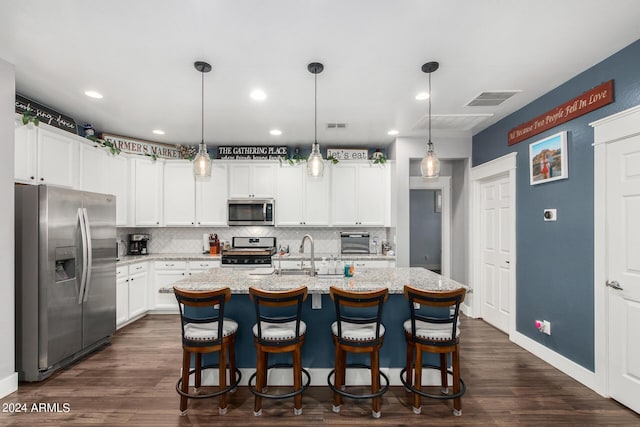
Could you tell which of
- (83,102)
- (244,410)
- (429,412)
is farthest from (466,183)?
(83,102)

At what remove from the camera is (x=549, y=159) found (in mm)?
3244

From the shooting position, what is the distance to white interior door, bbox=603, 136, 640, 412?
7.87ft

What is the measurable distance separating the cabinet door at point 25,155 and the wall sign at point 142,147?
146 centimetres

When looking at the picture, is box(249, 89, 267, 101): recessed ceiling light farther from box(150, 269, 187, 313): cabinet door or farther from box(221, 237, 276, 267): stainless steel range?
box(150, 269, 187, 313): cabinet door

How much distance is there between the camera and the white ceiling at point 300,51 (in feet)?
6.60

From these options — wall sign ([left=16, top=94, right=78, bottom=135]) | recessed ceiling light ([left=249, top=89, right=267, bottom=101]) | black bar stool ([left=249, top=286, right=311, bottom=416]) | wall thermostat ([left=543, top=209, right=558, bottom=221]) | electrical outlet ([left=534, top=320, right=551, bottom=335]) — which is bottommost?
electrical outlet ([left=534, top=320, right=551, bottom=335])

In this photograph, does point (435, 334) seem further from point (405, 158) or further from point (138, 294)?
point (138, 294)

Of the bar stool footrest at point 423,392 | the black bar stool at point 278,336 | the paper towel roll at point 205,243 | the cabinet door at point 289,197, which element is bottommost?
the bar stool footrest at point 423,392

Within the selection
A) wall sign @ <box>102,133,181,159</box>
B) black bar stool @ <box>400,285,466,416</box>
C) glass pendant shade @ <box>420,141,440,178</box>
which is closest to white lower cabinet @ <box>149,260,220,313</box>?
wall sign @ <box>102,133,181,159</box>

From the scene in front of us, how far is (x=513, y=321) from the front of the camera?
3.85 meters

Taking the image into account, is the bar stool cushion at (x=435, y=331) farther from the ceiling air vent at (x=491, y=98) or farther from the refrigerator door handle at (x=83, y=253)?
the refrigerator door handle at (x=83, y=253)

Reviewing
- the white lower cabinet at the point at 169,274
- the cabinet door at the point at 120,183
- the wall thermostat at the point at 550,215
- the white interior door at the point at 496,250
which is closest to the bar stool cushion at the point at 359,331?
the wall thermostat at the point at 550,215

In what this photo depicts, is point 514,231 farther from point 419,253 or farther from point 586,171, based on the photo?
point 419,253

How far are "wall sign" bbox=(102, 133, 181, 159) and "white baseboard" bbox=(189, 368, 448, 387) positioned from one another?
151 inches
